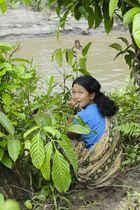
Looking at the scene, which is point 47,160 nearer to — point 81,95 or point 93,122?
point 93,122

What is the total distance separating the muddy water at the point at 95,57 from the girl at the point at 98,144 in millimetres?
3508

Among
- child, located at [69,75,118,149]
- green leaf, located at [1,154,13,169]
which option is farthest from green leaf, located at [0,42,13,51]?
child, located at [69,75,118,149]

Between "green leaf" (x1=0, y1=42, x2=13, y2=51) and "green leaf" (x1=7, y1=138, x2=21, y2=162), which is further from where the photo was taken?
"green leaf" (x1=0, y1=42, x2=13, y2=51)

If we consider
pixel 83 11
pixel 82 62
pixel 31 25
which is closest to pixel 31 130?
pixel 83 11

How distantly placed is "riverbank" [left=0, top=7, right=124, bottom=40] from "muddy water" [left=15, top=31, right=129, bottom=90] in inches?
18.6

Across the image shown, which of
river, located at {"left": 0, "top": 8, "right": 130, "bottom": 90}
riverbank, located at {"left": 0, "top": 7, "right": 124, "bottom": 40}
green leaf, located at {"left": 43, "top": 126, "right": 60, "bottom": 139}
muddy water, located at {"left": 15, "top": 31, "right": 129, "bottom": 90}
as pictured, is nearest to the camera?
green leaf, located at {"left": 43, "top": 126, "right": 60, "bottom": 139}

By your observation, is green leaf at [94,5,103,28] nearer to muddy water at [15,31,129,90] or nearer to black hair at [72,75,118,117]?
black hair at [72,75,118,117]

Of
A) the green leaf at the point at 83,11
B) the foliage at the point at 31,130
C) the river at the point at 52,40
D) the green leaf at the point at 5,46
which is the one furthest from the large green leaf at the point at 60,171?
the river at the point at 52,40

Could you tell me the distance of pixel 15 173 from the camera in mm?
2818

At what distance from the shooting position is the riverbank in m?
17.0

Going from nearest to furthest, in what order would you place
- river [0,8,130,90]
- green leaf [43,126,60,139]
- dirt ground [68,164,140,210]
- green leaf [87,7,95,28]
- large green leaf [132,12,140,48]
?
large green leaf [132,12,140,48] → green leaf [43,126,60,139] → dirt ground [68,164,140,210] → green leaf [87,7,95,28] → river [0,8,130,90]

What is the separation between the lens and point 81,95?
3.20 meters

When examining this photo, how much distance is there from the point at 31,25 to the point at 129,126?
50.9 feet

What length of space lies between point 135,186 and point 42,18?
16.3 meters
